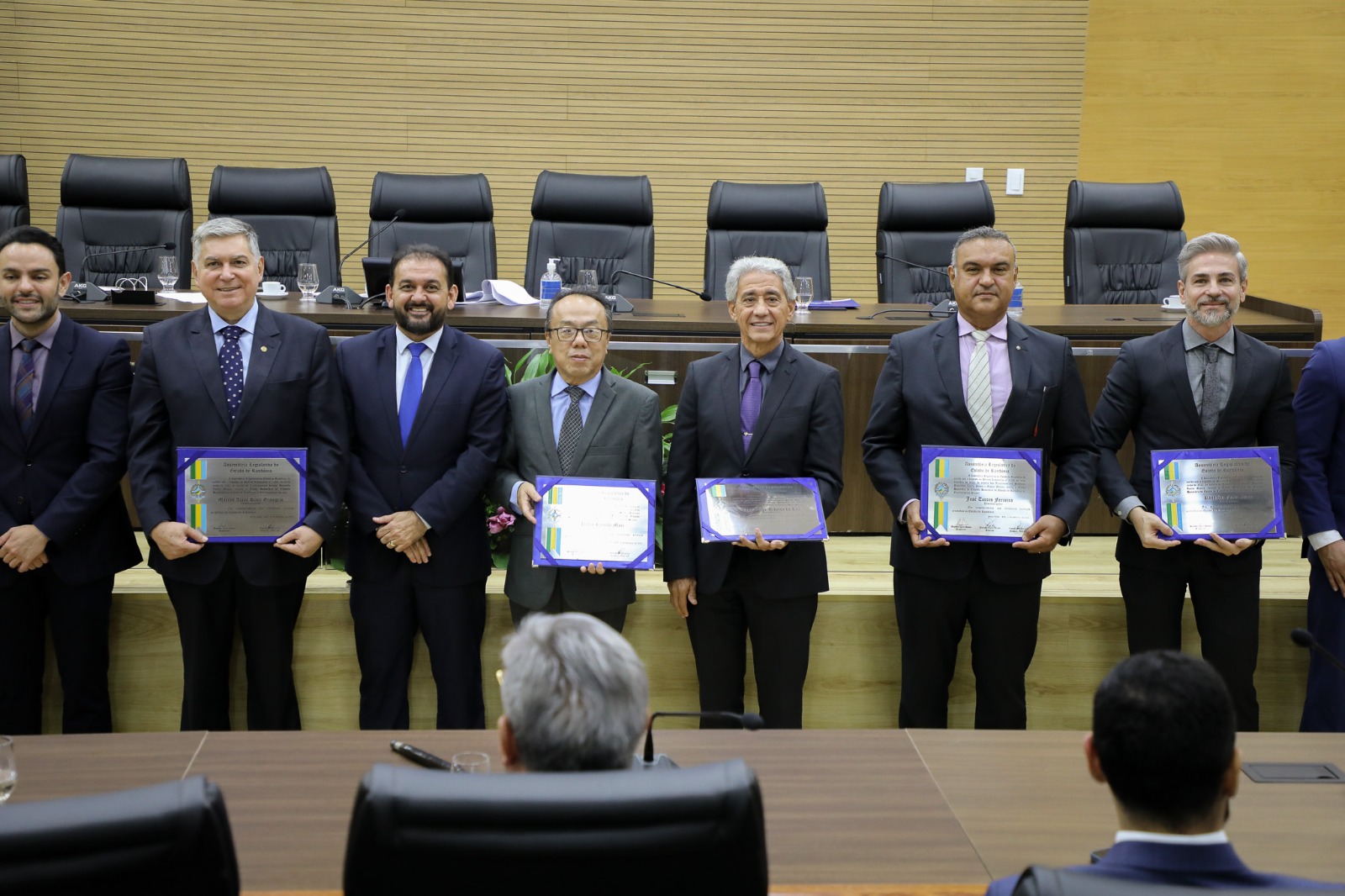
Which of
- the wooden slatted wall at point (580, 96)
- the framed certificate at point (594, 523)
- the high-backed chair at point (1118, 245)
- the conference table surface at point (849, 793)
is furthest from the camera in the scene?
the wooden slatted wall at point (580, 96)

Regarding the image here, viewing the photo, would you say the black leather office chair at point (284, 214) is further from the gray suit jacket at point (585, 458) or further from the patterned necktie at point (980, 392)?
the patterned necktie at point (980, 392)

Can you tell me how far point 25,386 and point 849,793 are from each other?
253 cm

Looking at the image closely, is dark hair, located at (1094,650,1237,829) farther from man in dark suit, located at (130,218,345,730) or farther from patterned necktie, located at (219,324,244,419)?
patterned necktie, located at (219,324,244,419)

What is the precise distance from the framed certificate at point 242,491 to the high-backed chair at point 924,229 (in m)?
3.67

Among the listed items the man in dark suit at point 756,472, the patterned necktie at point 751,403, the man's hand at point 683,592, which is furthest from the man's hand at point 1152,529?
the man's hand at point 683,592

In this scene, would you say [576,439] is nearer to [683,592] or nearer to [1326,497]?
[683,592]

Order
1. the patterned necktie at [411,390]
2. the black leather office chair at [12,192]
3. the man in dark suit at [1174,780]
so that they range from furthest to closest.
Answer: the black leather office chair at [12,192] < the patterned necktie at [411,390] < the man in dark suit at [1174,780]

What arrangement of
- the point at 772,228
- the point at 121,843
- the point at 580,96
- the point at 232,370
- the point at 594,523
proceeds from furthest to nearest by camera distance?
the point at 580,96
the point at 772,228
the point at 232,370
the point at 594,523
the point at 121,843

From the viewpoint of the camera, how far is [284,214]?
602cm

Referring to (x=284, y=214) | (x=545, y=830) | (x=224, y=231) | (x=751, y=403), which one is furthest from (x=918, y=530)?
(x=284, y=214)

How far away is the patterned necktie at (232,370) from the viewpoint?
10.4ft

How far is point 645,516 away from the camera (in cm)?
310

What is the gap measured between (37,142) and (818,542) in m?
6.16

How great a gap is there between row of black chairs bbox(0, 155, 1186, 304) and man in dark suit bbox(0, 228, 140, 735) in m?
2.60
